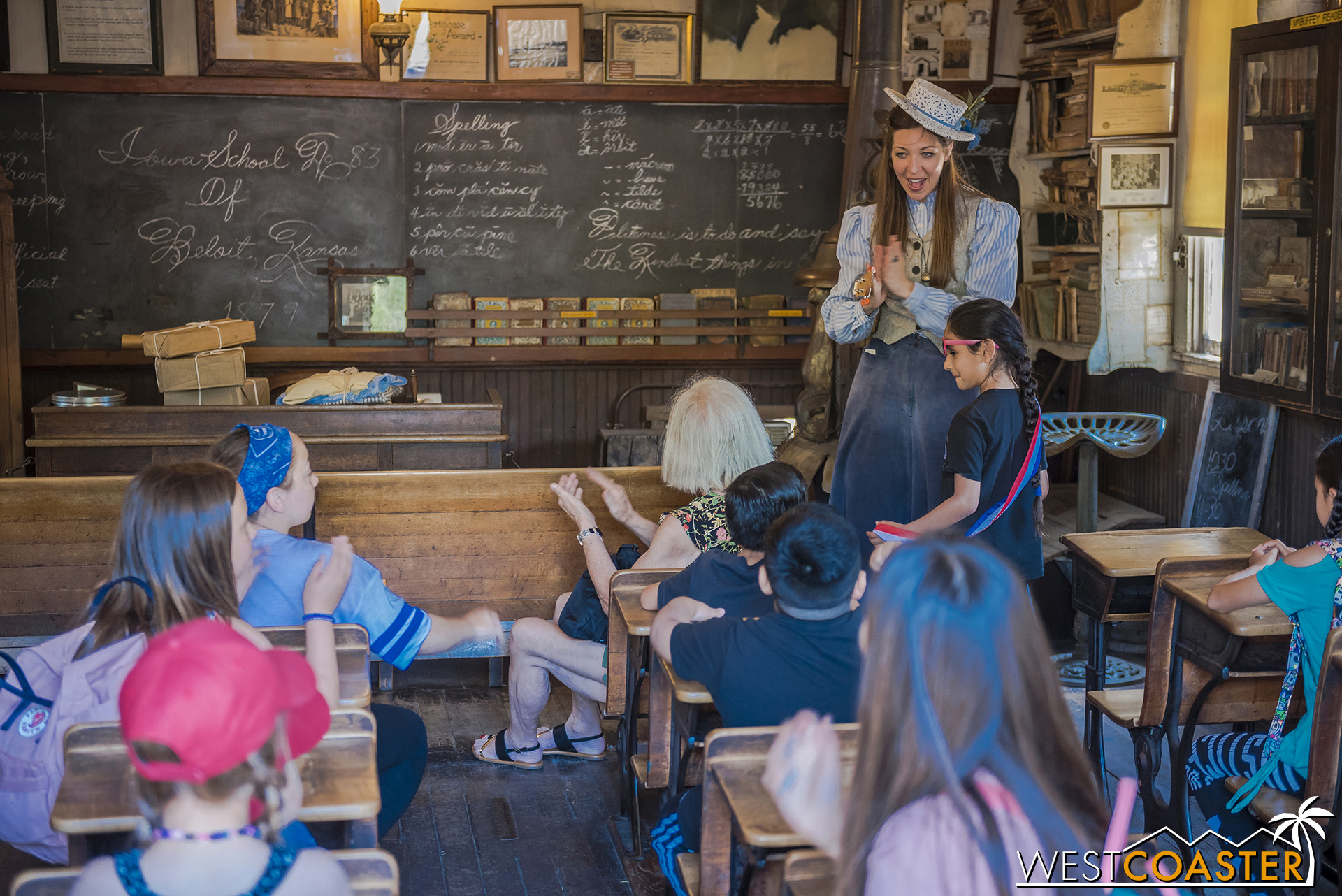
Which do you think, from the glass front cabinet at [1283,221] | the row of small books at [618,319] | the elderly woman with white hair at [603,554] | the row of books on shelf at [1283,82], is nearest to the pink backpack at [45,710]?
the elderly woman with white hair at [603,554]

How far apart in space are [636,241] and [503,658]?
321 centimetres

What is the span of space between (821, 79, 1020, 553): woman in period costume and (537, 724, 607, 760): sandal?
3.29 ft

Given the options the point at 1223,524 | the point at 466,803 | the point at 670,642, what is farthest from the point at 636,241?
the point at 670,642

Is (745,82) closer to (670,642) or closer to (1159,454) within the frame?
(1159,454)

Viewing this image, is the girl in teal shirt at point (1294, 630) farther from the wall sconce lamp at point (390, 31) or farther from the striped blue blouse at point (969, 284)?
the wall sconce lamp at point (390, 31)

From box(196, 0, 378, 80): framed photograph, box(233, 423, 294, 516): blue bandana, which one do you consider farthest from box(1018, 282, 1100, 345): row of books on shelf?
box(233, 423, 294, 516): blue bandana

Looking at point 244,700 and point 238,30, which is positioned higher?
point 238,30

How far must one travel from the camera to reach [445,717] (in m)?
3.88

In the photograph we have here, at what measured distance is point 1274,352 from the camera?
432 cm

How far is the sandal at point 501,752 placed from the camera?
3492 millimetres

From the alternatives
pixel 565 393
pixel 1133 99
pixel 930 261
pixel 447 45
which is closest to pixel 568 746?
pixel 930 261

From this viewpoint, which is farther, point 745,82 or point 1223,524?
point 745,82

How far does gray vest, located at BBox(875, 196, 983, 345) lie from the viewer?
10.1 feet

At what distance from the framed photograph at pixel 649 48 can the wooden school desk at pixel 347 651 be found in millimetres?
4909
